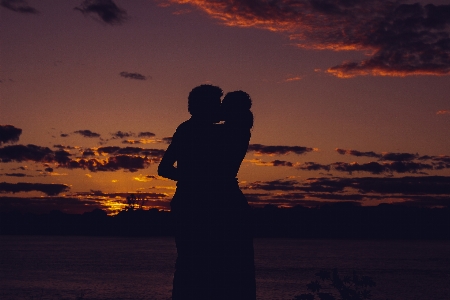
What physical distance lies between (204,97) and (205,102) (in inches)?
2.5

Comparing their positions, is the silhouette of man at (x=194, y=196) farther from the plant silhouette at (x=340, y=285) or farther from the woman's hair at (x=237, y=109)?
the plant silhouette at (x=340, y=285)

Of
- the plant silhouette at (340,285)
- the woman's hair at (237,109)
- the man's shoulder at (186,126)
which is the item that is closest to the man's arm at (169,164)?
the man's shoulder at (186,126)

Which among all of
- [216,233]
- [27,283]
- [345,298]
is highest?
[216,233]

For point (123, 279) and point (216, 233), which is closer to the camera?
point (216, 233)

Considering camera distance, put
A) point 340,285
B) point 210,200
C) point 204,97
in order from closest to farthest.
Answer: point 204,97 < point 210,200 < point 340,285

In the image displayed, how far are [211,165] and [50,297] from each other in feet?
248

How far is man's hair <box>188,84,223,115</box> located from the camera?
26.5 feet

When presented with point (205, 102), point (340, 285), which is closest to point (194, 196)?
point (205, 102)

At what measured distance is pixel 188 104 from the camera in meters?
8.29

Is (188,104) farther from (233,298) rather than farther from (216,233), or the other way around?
(233,298)

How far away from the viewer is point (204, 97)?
8.11m

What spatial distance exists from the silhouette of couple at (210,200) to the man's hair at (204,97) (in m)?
0.02

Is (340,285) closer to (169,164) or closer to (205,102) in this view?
(169,164)

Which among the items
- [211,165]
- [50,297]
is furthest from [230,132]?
[50,297]
